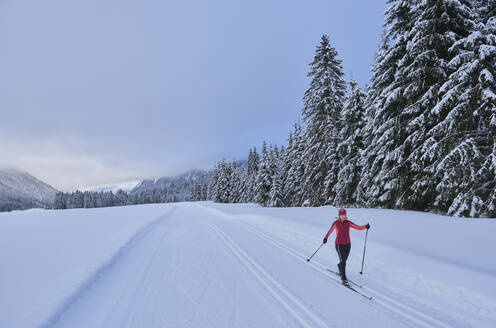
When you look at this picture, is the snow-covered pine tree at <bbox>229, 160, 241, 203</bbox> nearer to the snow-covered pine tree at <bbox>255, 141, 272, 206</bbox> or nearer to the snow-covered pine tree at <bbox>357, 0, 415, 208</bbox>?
the snow-covered pine tree at <bbox>255, 141, 272, 206</bbox>

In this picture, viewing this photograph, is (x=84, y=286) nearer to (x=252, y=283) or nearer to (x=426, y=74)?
(x=252, y=283)

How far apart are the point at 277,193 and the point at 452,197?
2548cm

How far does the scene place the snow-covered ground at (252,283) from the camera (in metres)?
3.88

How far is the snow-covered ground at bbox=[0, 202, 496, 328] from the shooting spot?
3.88 meters

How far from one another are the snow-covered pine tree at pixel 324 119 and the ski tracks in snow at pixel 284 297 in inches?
638

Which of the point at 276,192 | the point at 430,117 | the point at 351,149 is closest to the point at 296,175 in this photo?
the point at 276,192

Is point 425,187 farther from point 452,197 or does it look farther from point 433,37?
point 433,37

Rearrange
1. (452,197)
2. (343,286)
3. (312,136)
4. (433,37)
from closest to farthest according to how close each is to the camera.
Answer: (343,286)
(452,197)
(433,37)
(312,136)

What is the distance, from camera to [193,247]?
8891mm

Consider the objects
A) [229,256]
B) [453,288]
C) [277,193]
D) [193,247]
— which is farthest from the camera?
[277,193]

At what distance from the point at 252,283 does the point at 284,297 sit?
37.7 inches

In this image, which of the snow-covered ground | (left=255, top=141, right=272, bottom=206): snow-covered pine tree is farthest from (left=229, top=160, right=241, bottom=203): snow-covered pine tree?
the snow-covered ground

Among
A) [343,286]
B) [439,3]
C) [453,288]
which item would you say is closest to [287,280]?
[343,286]

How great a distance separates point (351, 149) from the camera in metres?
18.8
